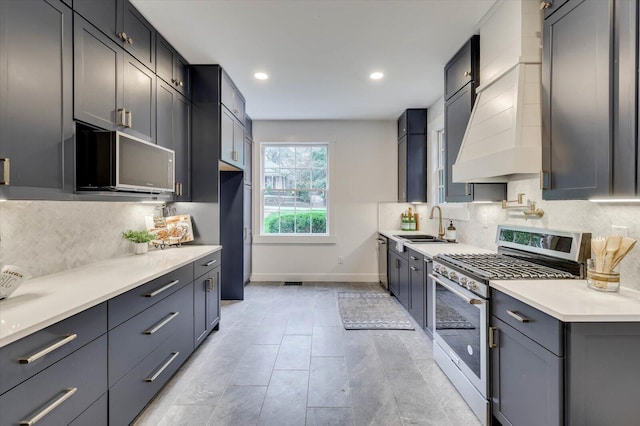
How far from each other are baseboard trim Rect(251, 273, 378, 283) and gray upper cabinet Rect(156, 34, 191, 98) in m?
3.03

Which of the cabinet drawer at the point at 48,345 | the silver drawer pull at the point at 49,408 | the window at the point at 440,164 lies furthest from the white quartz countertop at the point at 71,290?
the window at the point at 440,164

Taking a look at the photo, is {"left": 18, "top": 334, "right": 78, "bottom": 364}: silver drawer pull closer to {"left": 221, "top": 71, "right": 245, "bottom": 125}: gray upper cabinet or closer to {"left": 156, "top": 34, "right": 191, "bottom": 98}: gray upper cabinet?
{"left": 156, "top": 34, "right": 191, "bottom": 98}: gray upper cabinet

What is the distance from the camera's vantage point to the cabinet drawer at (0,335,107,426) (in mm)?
1060

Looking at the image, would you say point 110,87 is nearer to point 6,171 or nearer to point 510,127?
point 6,171

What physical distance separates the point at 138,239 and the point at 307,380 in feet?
6.02

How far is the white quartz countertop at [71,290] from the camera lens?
44.4 inches

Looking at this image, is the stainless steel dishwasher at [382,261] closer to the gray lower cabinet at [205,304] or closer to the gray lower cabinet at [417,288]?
the gray lower cabinet at [417,288]

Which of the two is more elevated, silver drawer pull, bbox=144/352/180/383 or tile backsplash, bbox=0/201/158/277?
tile backsplash, bbox=0/201/158/277

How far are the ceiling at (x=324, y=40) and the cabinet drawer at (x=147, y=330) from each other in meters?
2.12

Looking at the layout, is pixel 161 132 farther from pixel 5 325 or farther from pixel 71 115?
pixel 5 325

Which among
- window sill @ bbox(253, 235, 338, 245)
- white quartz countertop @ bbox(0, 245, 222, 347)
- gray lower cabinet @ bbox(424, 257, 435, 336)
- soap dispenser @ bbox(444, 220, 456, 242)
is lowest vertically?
gray lower cabinet @ bbox(424, 257, 435, 336)

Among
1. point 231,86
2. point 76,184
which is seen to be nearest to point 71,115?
point 76,184

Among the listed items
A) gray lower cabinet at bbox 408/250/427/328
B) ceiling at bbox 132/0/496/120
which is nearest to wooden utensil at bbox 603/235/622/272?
gray lower cabinet at bbox 408/250/427/328

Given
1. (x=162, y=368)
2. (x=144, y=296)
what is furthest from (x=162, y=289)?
A: (x=162, y=368)
